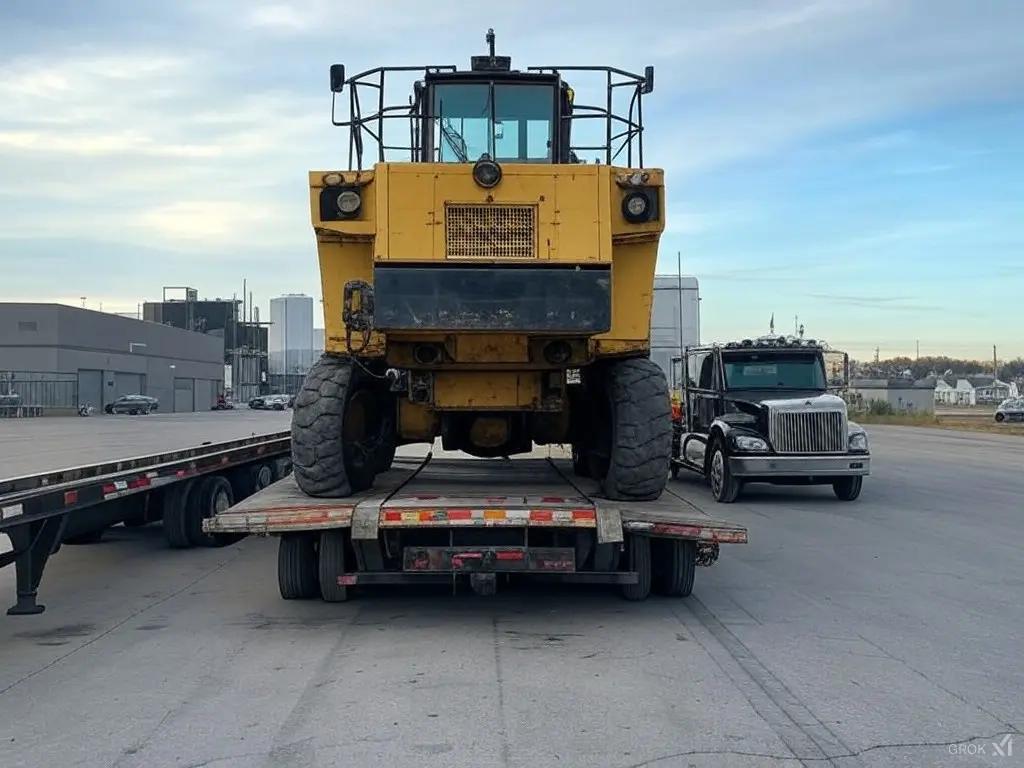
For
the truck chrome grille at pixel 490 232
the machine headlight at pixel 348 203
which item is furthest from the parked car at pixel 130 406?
the truck chrome grille at pixel 490 232

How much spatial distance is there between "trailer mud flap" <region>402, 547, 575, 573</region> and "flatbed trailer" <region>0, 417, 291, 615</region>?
2655mm

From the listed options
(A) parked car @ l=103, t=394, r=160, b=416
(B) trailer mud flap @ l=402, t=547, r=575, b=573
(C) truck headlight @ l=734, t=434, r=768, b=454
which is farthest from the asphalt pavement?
(A) parked car @ l=103, t=394, r=160, b=416

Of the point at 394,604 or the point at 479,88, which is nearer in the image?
the point at 394,604

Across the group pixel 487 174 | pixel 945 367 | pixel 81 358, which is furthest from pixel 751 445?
pixel 945 367

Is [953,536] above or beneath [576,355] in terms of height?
beneath

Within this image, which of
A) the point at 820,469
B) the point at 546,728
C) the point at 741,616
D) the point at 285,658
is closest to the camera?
the point at 546,728

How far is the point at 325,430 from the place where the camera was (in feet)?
28.1

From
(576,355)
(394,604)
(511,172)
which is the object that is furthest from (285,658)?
(511,172)

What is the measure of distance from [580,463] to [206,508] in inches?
166

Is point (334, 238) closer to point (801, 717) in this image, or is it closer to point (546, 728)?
point (546, 728)

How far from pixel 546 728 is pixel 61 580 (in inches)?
243

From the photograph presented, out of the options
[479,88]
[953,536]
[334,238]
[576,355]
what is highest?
[479,88]

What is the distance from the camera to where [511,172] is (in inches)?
297

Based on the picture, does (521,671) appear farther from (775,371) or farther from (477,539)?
(775,371)
